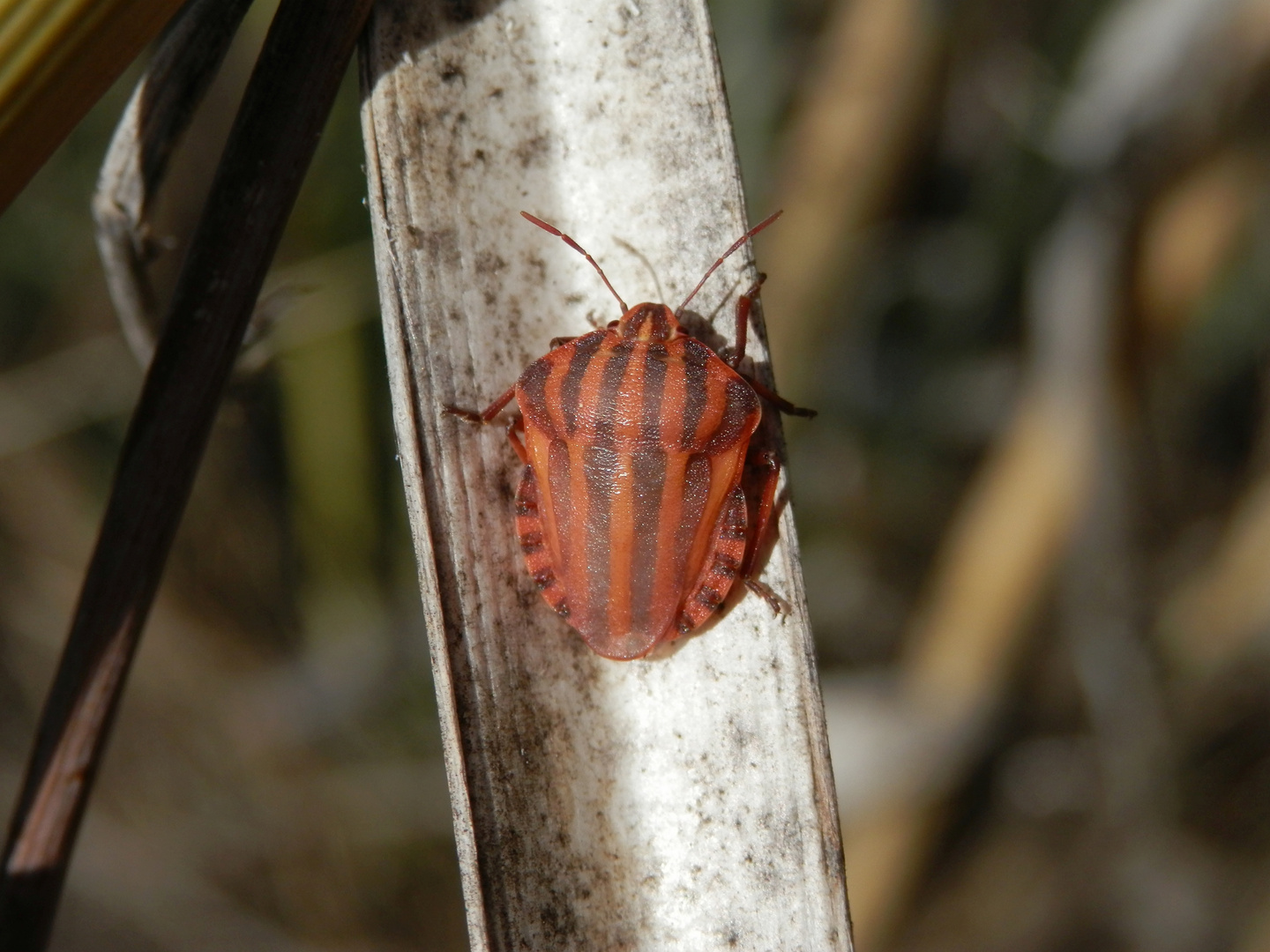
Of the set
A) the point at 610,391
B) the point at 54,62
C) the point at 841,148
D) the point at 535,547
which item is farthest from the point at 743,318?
the point at 841,148

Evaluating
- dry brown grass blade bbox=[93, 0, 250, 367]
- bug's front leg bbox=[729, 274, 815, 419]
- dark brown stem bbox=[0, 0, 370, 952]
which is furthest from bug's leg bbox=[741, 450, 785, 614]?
dry brown grass blade bbox=[93, 0, 250, 367]

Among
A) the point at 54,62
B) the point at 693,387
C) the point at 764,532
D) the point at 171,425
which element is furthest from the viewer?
the point at 693,387

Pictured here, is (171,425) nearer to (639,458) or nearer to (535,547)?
(535,547)

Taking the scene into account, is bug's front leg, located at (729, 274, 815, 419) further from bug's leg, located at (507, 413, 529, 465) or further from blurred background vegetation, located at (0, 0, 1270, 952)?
blurred background vegetation, located at (0, 0, 1270, 952)

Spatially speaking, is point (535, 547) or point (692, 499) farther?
point (692, 499)

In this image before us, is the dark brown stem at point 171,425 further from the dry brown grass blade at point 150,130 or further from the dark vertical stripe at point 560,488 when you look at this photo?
the dark vertical stripe at point 560,488

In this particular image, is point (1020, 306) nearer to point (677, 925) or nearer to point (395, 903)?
point (677, 925)

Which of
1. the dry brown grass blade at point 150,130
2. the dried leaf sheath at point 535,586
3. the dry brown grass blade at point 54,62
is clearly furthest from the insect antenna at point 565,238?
the dry brown grass blade at point 54,62

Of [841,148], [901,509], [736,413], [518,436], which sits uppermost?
[841,148]
